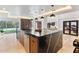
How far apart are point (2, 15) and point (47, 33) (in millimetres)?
984

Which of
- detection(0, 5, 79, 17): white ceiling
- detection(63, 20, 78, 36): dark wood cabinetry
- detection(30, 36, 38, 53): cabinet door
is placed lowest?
detection(30, 36, 38, 53): cabinet door

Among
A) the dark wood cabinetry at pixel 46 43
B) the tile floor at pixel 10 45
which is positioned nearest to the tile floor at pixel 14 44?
the tile floor at pixel 10 45

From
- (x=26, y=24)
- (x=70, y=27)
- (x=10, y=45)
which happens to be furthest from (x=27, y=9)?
(x=70, y=27)

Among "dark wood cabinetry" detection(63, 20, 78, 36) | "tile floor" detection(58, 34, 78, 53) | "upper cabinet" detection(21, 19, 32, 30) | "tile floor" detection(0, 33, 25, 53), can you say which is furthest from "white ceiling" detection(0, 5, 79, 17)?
"tile floor" detection(58, 34, 78, 53)

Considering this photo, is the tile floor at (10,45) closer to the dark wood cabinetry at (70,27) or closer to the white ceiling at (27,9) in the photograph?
the white ceiling at (27,9)

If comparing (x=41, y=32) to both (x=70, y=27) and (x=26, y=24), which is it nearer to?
(x=26, y=24)

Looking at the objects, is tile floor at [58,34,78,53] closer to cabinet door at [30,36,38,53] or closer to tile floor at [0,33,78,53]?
tile floor at [0,33,78,53]

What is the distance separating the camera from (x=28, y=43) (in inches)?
87.4

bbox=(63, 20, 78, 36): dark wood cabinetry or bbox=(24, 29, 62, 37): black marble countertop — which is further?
bbox=(24, 29, 62, 37): black marble countertop

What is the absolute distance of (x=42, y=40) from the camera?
219cm

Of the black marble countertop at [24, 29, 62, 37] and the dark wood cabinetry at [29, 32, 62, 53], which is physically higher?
the black marble countertop at [24, 29, 62, 37]

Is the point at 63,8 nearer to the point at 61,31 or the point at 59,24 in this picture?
the point at 59,24

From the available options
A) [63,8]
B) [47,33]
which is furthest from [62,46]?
[63,8]

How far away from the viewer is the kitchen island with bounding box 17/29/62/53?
85.8 inches
